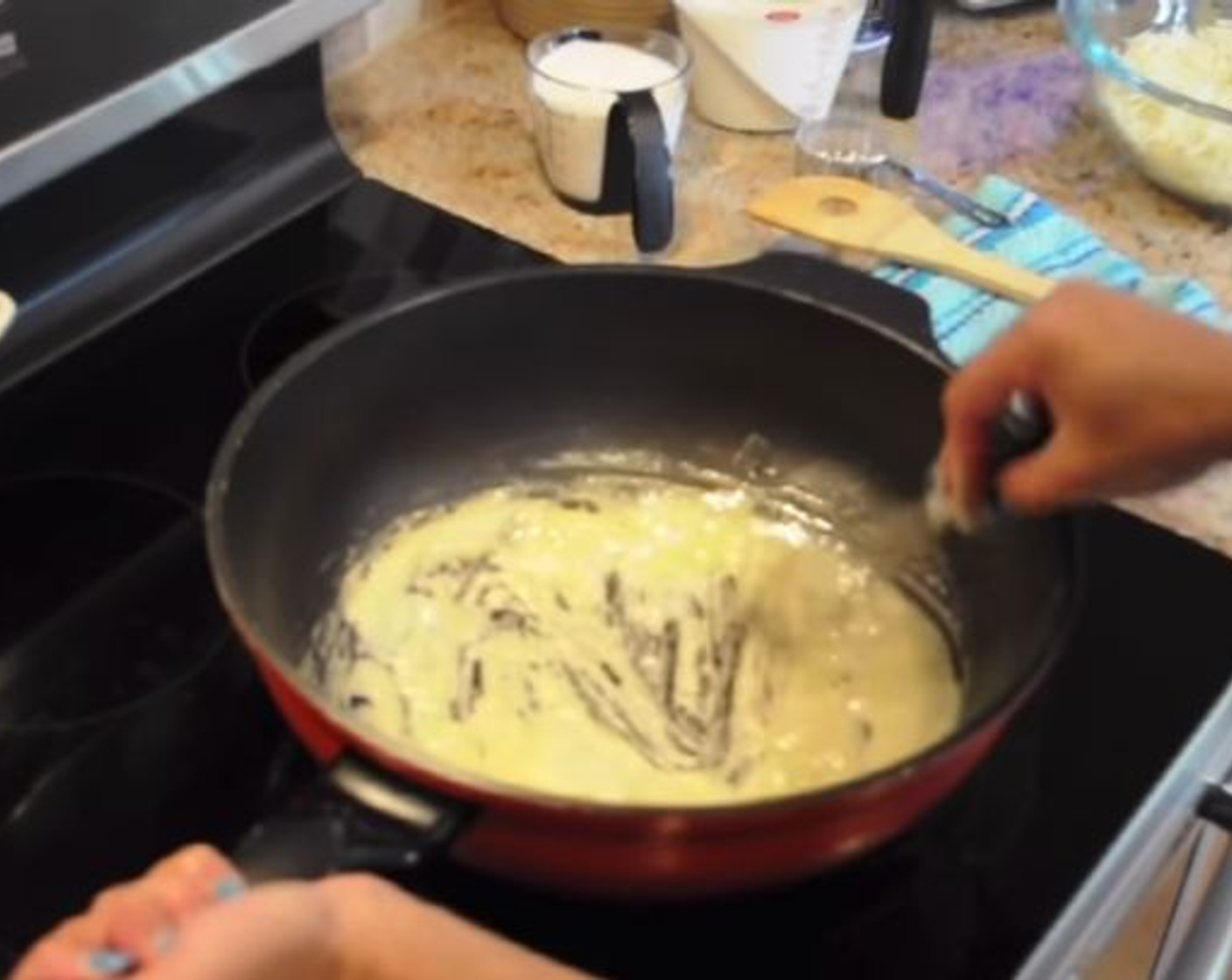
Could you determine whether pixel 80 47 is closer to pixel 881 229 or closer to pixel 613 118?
pixel 613 118

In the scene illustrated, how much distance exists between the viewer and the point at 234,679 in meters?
0.76

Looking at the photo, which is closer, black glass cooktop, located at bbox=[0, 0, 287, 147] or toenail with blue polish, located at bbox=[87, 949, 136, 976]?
toenail with blue polish, located at bbox=[87, 949, 136, 976]

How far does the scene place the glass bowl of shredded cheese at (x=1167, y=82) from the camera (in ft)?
3.59

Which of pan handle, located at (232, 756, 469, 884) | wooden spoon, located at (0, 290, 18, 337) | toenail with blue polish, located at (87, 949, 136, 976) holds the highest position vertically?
toenail with blue polish, located at (87, 949, 136, 976)

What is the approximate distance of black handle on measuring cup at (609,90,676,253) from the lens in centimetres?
99

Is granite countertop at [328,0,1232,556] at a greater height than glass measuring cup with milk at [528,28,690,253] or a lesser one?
lesser

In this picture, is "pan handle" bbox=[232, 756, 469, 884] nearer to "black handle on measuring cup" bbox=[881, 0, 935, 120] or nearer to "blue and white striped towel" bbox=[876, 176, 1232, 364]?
"blue and white striped towel" bbox=[876, 176, 1232, 364]

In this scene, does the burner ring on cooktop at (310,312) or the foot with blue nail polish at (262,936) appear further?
the burner ring on cooktop at (310,312)

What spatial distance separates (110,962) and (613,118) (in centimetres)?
63

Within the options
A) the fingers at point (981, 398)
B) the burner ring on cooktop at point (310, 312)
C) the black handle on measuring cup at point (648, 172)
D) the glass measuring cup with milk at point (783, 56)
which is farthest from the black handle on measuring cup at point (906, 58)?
the fingers at point (981, 398)

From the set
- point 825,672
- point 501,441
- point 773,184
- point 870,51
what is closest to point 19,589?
point 501,441

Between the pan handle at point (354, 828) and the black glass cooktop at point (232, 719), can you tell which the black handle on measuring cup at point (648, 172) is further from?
the pan handle at point (354, 828)

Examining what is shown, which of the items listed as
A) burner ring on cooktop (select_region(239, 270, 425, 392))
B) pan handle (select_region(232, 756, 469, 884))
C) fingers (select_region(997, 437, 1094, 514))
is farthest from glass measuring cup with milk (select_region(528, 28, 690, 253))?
pan handle (select_region(232, 756, 469, 884))

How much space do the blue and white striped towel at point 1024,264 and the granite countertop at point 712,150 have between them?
4cm
